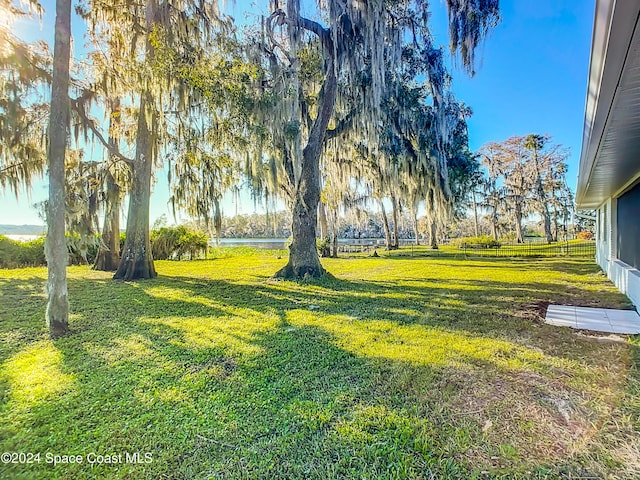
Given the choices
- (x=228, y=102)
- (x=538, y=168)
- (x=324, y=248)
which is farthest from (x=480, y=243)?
(x=228, y=102)

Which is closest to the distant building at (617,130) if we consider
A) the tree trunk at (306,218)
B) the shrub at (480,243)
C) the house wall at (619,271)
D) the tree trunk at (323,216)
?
the house wall at (619,271)

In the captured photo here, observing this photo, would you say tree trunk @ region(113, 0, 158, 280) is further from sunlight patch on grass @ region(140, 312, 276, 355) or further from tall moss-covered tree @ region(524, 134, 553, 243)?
tall moss-covered tree @ region(524, 134, 553, 243)

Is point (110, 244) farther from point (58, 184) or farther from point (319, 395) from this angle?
point (319, 395)

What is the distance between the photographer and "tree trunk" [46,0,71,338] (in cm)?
342

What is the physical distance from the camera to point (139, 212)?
7.33 m

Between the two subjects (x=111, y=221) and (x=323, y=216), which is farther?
(x=323, y=216)

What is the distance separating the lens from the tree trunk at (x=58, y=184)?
3.42 metres

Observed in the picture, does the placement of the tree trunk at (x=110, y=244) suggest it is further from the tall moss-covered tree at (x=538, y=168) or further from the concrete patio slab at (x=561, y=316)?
the tall moss-covered tree at (x=538, y=168)

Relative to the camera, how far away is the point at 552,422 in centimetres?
192

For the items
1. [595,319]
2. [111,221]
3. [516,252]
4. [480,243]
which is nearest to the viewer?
[595,319]

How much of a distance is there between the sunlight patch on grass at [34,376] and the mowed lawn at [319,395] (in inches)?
0.6

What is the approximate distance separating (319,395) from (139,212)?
266 inches

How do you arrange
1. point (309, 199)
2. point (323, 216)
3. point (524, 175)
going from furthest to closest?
point (524, 175) < point (323, 216) < point (309, 199)

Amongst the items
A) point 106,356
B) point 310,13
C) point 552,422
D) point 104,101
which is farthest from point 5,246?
point 552,422
